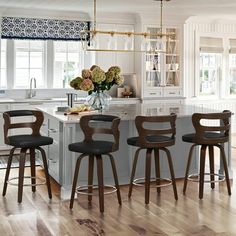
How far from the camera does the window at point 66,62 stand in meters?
8.35

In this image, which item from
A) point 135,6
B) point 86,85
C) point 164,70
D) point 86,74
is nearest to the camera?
point 86,85

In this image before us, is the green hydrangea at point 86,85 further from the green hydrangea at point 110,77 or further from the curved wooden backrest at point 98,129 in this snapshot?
the curved wooden backrest at point 98,129

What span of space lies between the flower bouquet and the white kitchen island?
179mm

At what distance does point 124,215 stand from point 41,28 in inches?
181

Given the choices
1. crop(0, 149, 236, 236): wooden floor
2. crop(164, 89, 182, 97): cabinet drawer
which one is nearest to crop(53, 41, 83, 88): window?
crop(164, 89, 182, 97): cabinet drawer

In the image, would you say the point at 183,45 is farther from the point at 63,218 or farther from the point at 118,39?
the point at 63,218

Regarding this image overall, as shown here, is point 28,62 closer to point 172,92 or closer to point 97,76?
point 172,92

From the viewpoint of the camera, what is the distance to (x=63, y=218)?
4.20 m

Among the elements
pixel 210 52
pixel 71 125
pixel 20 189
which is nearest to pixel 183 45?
pixel 210 52

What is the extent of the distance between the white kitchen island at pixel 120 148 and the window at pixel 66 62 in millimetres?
2599

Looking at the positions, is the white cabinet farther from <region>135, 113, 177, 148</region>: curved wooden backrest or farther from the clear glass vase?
<region>135, 113, 177, 148</region>: curved wooden backrest

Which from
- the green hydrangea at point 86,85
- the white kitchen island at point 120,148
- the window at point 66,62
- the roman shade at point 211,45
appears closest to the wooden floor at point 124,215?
the white kitchen island at point 120,148

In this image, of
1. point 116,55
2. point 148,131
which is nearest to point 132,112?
point 148,131

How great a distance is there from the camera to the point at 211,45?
365 inches
